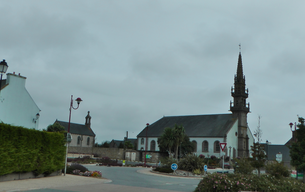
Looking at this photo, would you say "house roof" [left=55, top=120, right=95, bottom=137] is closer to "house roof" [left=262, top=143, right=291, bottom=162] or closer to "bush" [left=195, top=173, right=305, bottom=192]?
"house roof" [left=262, top=143, right=291, bottom=162]

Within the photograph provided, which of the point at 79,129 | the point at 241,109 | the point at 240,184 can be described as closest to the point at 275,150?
the point at 241,109

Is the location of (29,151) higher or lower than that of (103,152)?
higher

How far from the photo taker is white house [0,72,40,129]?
107ft

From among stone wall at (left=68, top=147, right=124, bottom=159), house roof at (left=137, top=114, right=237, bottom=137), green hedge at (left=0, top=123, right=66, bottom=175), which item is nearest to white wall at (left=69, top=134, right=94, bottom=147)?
stone wall at (left=68, top=147, right=124, bottom=159)

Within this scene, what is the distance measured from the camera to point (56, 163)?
19.7 metres

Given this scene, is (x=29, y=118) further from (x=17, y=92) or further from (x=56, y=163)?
(x=56, y=163)

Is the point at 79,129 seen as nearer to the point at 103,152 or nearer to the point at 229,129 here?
the point at 103,152

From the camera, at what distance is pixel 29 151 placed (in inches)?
669

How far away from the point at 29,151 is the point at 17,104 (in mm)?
19933

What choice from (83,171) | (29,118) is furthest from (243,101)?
(83,171)

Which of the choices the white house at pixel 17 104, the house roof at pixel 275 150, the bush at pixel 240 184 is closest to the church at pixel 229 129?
the house roof at pixel 275 150

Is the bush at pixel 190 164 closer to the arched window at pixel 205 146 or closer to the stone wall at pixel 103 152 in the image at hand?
the stone wall at pixel 103 152

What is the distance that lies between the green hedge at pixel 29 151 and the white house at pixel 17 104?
16.0m

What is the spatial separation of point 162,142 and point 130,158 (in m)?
13.6
